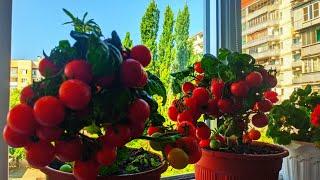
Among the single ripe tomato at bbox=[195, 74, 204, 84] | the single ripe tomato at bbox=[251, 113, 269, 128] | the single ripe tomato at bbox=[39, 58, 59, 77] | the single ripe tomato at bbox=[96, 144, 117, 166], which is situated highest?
the single ripe tomato at bbox=[195, 74, 204, 84]

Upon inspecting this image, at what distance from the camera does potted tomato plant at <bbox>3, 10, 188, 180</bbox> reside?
457mm

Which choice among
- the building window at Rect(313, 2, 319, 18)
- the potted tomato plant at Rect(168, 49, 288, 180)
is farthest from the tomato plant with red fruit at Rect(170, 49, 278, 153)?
the building window at Rect(313, 2, 319, 18)

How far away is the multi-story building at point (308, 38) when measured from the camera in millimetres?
1214

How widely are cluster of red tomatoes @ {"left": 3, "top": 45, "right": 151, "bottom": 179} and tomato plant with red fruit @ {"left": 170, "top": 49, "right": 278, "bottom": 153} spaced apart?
294 mm

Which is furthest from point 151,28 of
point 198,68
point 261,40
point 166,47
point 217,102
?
point 261,40

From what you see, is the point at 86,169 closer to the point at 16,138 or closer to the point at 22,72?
the point at 16,138

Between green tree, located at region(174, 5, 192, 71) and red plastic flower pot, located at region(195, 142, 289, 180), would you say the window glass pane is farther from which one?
red plastic flower pot, located at region(195, 142, 289, 180)

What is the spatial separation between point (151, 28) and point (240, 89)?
0.37m

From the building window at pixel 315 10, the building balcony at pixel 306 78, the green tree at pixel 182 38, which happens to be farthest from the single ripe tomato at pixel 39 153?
the building window at pixel 315 10

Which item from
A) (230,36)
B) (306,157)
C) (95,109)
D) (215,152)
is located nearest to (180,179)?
(215,152)

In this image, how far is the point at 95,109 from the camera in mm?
487

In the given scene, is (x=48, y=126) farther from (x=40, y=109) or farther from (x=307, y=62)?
(x=307, y=62)

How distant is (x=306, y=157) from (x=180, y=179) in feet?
1.20

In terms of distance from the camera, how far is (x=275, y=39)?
1219 mm
